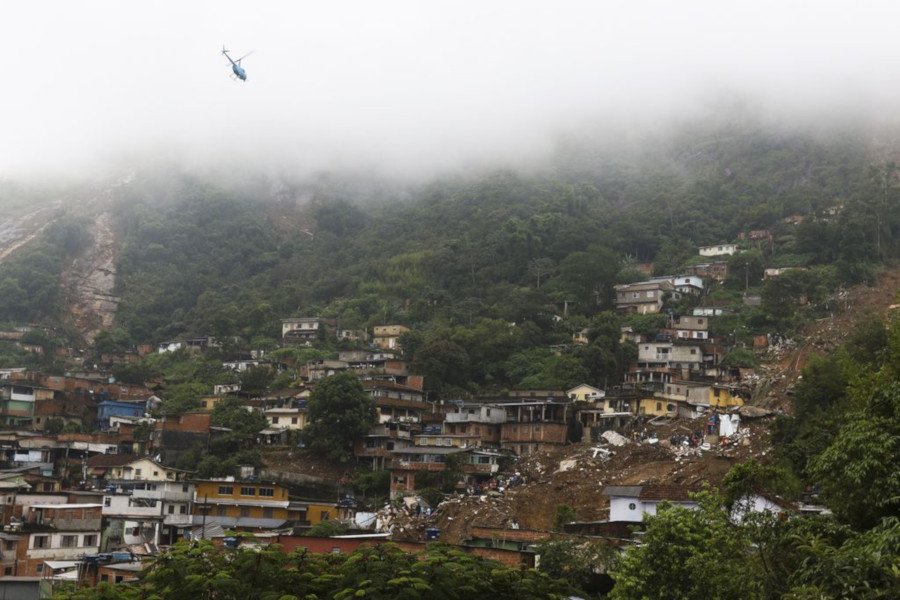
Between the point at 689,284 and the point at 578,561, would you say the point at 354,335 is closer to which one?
the point at 689,284

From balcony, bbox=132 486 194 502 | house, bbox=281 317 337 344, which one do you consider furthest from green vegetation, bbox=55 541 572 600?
house, bbox=281 317 337 344

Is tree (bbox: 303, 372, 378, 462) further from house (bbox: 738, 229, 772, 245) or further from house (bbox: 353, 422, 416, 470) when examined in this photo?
house (bbox: 738, 229, 772, 245)

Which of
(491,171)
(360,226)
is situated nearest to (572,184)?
(491,171)

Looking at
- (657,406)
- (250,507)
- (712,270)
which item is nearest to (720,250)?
(712,270)

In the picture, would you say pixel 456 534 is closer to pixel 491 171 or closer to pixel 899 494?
pixel 899 494

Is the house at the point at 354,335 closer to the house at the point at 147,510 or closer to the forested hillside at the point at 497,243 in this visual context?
the forested hillside at the point at 497,243
